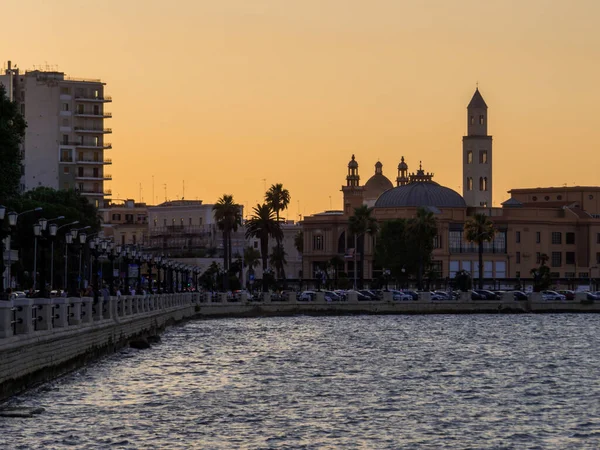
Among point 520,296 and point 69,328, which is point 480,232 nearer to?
point 520,296

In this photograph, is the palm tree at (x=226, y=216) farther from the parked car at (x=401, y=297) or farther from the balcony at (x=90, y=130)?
the parked car at (x=401, y=297)

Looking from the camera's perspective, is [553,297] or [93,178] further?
[93,178]

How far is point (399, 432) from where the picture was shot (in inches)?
1607

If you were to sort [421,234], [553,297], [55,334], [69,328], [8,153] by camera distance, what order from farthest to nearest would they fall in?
[421,234], [553,297], [8,153], [69,328], [55,334]

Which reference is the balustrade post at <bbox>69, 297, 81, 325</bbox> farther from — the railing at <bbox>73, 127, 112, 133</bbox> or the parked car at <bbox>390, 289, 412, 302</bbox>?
the railing at <bbox>73, 127, 112, 133</bbox>

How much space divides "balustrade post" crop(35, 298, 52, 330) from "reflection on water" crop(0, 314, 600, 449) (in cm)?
201

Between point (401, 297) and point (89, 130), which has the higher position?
point (89, 130)

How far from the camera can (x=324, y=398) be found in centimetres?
4950

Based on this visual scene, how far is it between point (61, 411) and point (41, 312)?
5.68 meters

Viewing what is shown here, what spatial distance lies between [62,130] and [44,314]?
12366 centimetres

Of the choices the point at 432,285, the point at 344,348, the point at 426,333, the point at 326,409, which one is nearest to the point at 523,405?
the point at 326,409

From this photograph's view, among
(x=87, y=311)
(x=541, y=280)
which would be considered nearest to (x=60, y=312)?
(x=87, y=311)

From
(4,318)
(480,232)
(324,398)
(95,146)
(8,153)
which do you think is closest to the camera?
(4,318)

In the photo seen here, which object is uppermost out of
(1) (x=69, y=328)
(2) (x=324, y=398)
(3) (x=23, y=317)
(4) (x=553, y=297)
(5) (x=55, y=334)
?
(4) (x=553, y=297)
